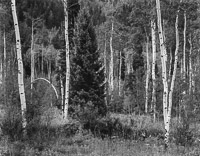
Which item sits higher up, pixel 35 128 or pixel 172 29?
pixel 172 29

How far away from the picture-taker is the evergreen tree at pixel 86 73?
1598 centimetres

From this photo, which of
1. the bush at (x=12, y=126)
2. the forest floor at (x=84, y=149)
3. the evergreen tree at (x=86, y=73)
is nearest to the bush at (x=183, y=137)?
the forest floor at (x=84, y=149)

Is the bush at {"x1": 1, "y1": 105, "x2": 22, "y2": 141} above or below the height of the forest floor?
above

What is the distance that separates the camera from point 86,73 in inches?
635

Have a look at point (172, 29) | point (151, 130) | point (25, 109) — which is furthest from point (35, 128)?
point (172, 29)

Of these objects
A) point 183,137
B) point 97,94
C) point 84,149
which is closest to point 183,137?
point 183,137

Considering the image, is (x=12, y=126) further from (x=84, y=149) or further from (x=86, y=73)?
(x=86, y=73)

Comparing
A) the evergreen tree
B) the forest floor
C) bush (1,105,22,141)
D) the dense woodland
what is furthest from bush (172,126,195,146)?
the evergreen tree

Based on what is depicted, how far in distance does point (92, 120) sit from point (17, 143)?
3.97 meters

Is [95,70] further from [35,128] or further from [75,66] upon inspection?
[35,128]

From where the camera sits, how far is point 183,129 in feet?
27.6

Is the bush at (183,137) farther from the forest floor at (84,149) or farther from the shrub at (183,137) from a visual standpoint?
the forest floor at (84,149)

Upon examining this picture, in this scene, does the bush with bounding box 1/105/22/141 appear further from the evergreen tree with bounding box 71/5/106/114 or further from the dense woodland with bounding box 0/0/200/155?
the evergreen tree with bounding box 71/5/106/114

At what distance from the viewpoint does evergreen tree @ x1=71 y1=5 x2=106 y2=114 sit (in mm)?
15977
